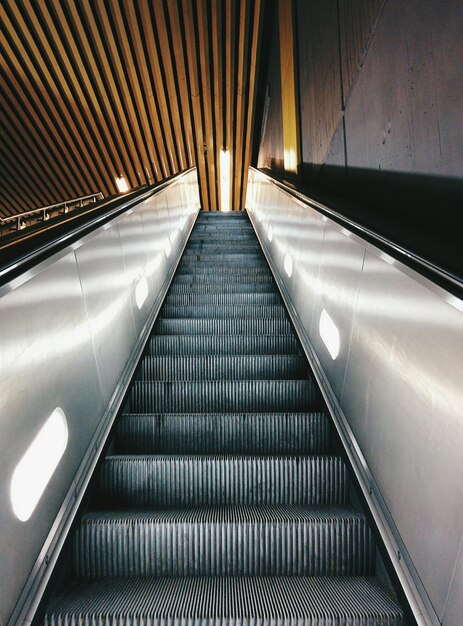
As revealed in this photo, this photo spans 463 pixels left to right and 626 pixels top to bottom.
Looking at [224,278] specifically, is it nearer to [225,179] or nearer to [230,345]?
[230,345]

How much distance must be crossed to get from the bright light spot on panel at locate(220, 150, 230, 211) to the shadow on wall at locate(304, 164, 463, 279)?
8.80 metres

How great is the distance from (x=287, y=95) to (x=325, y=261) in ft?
13.3

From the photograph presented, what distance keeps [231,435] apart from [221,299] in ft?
5.55

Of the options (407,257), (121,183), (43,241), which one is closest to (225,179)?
(121,183)

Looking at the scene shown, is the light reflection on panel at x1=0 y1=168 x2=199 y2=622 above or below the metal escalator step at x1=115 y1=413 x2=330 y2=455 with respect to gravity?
above

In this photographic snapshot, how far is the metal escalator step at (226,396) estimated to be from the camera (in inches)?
90.4

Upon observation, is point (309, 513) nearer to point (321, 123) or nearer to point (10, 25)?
Answer: point (321, 123)

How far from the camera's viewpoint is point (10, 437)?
118cm

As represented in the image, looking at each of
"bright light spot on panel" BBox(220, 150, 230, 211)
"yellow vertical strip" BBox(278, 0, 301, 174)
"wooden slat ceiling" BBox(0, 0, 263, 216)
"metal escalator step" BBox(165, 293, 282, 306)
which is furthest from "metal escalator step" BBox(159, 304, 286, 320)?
"bright light spot on panel" BBox(220, 150, 230, 211)

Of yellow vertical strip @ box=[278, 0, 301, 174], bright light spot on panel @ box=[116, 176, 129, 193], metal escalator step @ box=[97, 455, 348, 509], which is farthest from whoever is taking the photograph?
bright light spot on panel @ box=[116, 176, 129, 193]

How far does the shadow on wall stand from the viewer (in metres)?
1.18

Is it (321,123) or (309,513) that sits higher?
(321,123)

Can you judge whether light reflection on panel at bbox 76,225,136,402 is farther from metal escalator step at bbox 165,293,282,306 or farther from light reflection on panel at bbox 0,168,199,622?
metal escalator step at bbox 165,293,282,306

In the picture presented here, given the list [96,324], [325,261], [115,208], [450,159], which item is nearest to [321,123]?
[325,261]
